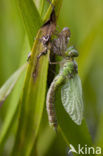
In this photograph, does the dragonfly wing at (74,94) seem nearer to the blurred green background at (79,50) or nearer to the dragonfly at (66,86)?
the dragonfly at (66,86)

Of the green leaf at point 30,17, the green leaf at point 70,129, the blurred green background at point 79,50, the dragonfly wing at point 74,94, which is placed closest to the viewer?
the green leaf at point 30,17

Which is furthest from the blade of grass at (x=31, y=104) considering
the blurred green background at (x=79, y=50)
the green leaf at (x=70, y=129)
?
the blurred green background at (x=79, y=50)

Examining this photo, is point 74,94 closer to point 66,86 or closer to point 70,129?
point 66,86

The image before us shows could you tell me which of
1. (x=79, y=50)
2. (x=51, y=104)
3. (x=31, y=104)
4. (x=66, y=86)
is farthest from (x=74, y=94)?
(x=79, y=50)

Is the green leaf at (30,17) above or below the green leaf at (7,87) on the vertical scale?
above

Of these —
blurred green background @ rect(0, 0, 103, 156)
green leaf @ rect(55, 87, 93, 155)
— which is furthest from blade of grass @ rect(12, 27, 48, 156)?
blurred green background @ rect(0, 0, 103, 156)

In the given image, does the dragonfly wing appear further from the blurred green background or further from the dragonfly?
the blurred green background
